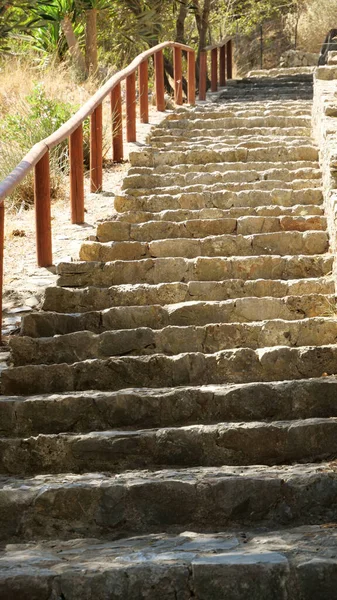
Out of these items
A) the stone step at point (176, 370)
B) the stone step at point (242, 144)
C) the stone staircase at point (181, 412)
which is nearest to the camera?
the stone staircase at point (181, 412)

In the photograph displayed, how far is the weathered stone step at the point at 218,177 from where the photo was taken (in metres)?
8.42

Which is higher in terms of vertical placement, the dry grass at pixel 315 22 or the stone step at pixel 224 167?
the dry grass at pixel 315 22

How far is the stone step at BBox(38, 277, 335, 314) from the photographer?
6.17 metres

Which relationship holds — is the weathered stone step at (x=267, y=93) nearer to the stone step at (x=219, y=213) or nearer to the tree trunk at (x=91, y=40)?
the tree trunk at (x=91, y=40)

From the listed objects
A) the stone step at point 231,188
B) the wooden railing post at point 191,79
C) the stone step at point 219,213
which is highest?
the wooden railing post at point 191,79

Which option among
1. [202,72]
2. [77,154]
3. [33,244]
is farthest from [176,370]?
[202,72]

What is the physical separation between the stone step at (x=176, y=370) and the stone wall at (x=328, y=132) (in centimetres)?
147

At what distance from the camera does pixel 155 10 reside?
1614cm

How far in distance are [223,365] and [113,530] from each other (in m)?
1.46

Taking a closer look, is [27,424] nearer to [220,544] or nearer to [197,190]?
[220,544]

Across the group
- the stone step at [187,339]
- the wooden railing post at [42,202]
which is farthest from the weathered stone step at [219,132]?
the stone step at [187,339]

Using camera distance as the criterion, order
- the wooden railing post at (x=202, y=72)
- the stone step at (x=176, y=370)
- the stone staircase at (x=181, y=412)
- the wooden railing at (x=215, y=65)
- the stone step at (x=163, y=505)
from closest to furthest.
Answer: the stone staircase at (x=181, y=412), the stone step at (x=163, y=505), the stone step at (x=176, y=370), the wooden railing post at (x=202, y=72), the wooden railing at (x=215, y=65)

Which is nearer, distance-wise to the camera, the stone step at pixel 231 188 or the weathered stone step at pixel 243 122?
the stone step at pixel 231 188

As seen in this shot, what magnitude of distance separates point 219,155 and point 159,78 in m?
3.09
